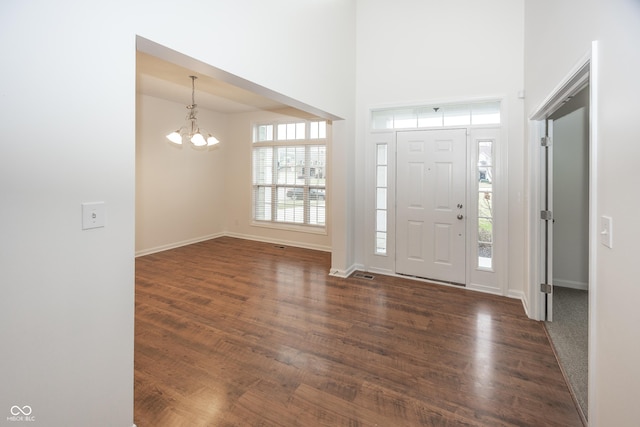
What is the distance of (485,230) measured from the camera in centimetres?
393

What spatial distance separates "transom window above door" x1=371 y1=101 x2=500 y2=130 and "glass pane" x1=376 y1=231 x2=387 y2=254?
152cm

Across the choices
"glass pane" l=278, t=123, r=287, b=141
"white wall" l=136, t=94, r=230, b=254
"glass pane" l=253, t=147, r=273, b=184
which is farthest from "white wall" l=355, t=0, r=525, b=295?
"white wall" l=136, t=94, r=230, b=254

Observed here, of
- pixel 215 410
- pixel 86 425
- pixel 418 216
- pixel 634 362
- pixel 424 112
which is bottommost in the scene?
pixel 215 410

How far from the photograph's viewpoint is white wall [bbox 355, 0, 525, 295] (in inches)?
143

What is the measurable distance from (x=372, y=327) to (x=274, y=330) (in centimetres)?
93

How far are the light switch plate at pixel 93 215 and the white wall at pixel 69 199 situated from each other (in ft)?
0.09

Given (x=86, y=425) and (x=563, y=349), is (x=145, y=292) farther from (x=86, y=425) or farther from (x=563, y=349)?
(x=563, y=349)

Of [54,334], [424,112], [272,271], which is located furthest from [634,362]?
[272,271]

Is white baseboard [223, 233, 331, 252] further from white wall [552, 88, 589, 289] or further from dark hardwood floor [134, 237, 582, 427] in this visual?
white wall [552, 88, 589, 289]

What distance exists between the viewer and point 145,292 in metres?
3.86

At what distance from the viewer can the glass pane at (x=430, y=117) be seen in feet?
13.5

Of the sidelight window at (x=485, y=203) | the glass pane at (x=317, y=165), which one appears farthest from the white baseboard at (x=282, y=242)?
the sidelight window at (x=485, y=203)

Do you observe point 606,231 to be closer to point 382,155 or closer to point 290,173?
point 382,155

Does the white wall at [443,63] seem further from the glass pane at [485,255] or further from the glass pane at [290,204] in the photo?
the glass pane at [290,204]
